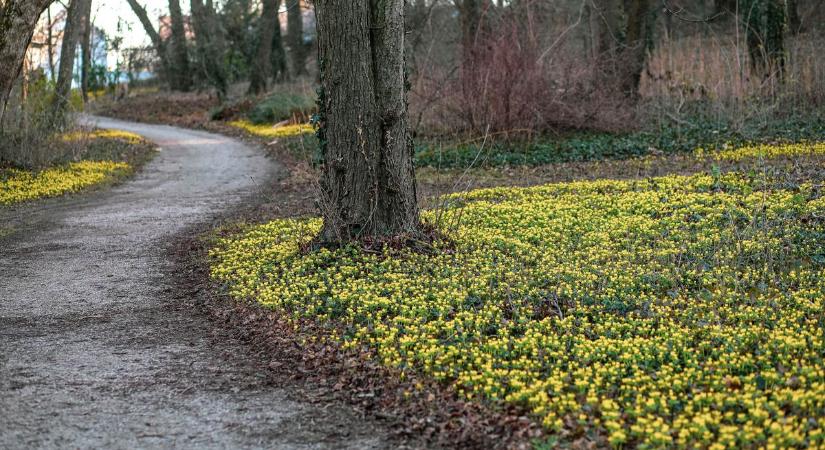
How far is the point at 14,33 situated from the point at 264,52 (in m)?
19.0

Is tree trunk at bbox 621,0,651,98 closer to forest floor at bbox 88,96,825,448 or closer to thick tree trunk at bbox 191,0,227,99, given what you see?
forest floor at bbox 88,96,825,448

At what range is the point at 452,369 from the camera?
5.17 meters

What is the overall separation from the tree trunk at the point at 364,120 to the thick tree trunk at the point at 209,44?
22203 millimetres

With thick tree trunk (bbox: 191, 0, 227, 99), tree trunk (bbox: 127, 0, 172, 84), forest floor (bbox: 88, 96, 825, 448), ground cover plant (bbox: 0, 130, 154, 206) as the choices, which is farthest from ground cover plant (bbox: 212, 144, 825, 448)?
tree trunk (bbox: 127, 0, 172, 84)

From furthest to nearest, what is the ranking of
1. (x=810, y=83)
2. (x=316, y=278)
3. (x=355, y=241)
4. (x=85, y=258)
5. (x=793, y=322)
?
(x=810, y=83)
(x=85, y=258)
(x=355, y=241)
(x=316, y=278)
(x=793, y=322)

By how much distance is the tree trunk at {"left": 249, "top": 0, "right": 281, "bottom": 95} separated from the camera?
101 feet

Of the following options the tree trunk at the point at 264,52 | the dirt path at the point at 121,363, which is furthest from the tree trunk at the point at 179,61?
the dirt path at the point at 121,363

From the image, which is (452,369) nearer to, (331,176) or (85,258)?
(331,176)

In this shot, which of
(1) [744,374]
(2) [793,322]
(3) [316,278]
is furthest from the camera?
(3) [316,278]

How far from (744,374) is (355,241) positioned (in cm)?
418

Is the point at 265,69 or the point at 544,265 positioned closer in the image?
the point at 544,265

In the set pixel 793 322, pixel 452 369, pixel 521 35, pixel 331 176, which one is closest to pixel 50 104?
pixel 521 35

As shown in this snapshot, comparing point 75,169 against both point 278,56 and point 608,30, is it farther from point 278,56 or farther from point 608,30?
point 278,56

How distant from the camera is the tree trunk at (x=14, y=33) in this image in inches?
480
